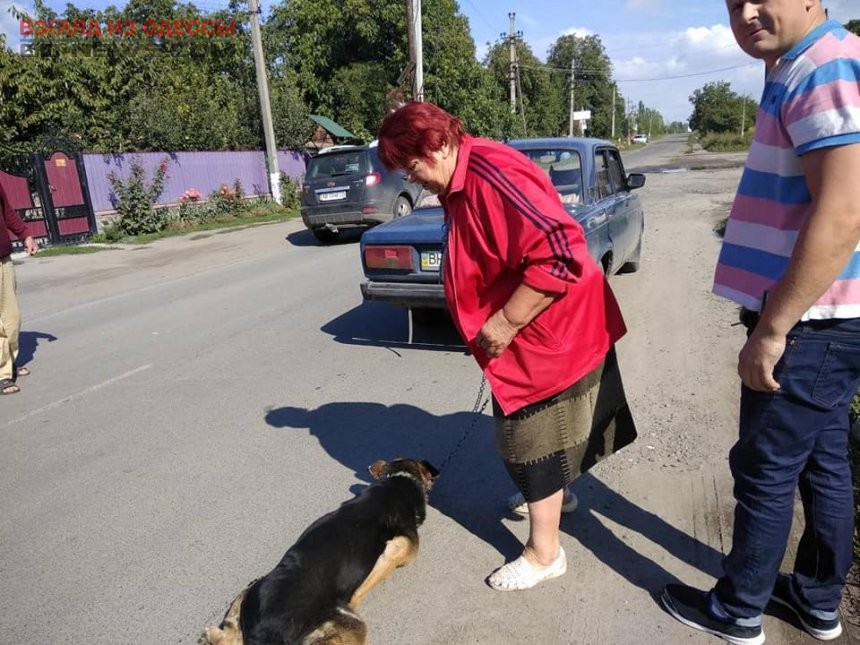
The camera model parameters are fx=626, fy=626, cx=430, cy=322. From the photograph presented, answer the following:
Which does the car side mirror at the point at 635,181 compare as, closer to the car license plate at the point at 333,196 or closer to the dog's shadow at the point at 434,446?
the dog's shadow at the point at 434,446

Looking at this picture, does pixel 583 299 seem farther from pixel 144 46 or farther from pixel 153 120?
pixel 144 46

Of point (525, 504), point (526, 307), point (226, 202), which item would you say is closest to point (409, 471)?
point (525, 504)

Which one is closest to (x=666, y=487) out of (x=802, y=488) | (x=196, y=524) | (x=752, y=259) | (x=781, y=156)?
(x=802, y=488)

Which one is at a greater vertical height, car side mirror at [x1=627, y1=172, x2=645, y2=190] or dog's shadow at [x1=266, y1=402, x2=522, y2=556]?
car side mirror at [x1=627, y1=172, x2=645, y2=190]

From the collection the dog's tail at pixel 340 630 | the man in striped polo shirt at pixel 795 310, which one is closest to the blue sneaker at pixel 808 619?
the man in striped polo shirt at pixel 795 310

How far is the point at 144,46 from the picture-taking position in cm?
2048

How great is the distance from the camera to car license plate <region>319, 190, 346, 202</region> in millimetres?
12344

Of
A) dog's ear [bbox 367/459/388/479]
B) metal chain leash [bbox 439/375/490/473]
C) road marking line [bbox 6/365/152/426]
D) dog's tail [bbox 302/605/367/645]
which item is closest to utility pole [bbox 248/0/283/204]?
road marking line [bbox 6/365/152/426]

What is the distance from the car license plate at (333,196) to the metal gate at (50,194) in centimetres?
671

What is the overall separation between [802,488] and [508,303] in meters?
1.21

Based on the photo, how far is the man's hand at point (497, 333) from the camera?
7.00ft

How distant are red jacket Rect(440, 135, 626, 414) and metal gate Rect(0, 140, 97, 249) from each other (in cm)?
1477

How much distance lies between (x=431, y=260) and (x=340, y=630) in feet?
11.5
